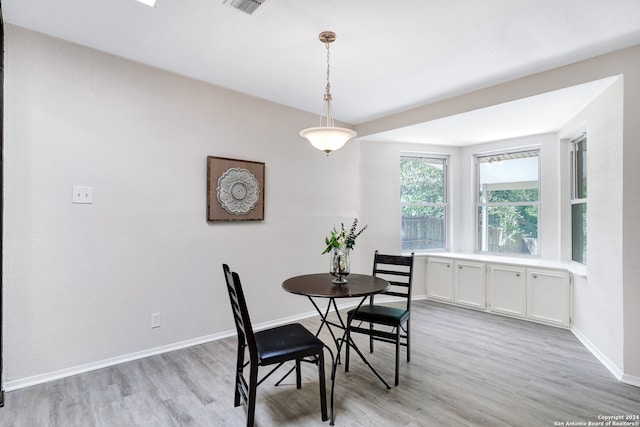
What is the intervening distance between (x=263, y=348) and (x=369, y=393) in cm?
90

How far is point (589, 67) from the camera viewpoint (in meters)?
2.64

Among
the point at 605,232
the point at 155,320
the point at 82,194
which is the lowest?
the point at 155,320

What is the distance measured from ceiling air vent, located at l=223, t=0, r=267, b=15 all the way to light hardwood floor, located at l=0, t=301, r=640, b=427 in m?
2.50

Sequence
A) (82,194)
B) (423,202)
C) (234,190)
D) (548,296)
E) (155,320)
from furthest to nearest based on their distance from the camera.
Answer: (423,202), (548,296), (234,190), (155,320), (82,194)

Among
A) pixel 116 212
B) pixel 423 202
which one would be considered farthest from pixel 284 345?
pixel 423 202

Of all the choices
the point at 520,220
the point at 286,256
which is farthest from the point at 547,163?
the point at 286,256

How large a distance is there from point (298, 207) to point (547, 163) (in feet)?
10.6

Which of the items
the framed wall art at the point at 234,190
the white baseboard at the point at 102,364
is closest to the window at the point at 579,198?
the framed wall art at the point at 234,190

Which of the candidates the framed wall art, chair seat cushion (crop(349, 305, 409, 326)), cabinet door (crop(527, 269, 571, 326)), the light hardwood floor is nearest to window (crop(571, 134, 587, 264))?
cabinet door (crop(527, 269, 571, 326))

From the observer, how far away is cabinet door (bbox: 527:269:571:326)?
3.60 m

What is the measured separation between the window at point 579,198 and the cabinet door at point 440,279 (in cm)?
141

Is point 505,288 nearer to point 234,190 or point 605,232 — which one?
point 605,232

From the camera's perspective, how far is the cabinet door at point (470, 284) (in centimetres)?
423

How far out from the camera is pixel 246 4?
2014mm
